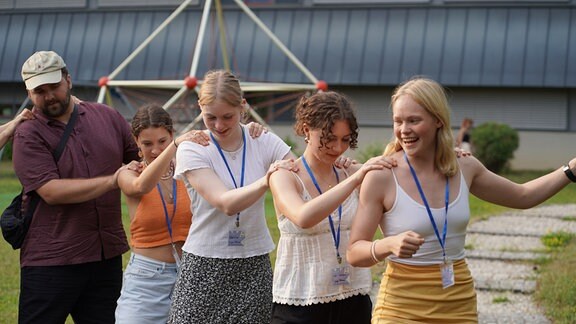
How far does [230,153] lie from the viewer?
4.50 meters

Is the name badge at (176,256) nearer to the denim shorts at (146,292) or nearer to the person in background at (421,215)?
the denim shorts at (146,292)

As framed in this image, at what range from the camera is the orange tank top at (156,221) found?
5047 millimetres

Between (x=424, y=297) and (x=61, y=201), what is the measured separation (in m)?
2.10

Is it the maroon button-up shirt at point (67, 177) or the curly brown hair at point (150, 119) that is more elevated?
the curly brown hair at point (150, 119)

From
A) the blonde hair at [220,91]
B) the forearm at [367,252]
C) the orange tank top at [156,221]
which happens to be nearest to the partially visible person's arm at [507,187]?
the forearm at [367,252]

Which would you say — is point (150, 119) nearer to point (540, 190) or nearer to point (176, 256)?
point (176, 256)

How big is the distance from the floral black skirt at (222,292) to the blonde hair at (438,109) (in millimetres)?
1009

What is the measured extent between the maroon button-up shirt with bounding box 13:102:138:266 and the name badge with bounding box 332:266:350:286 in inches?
62.0

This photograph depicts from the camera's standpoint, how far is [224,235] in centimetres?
446

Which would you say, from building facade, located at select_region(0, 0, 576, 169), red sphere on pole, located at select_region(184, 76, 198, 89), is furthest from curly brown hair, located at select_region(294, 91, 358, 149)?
building facade, located at select_region(0, 0, 576, 169)

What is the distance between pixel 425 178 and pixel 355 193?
0.46m

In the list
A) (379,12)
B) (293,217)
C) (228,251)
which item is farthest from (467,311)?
(379,12)

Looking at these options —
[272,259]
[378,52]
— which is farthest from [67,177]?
[378,52]

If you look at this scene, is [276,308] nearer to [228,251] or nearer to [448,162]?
[228,251]
